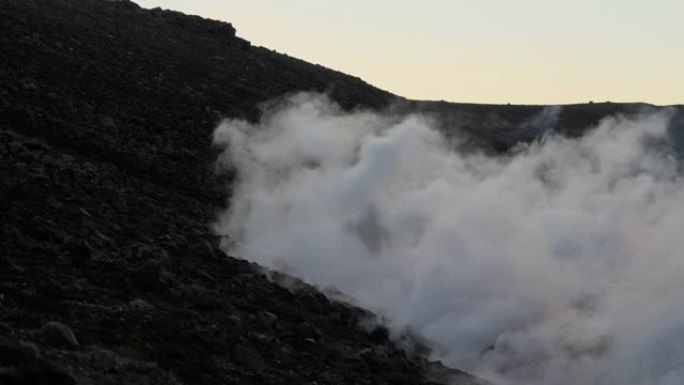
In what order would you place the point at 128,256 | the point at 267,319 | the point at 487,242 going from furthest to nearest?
1. the point at 487,242
2. the point at 128,256
3. the point at 267,319

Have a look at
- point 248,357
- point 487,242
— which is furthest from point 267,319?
point 487,242

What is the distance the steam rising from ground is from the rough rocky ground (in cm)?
234

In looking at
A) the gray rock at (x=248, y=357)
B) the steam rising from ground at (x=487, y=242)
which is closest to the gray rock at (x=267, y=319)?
the gray rock at (x=248, y=357)

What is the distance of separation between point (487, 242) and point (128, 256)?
1286cm

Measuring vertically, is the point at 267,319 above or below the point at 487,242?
below

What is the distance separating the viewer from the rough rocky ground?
518 inches

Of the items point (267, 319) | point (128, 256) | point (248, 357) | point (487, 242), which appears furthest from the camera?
point (487, 242)

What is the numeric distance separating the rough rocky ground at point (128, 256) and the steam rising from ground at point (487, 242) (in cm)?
234

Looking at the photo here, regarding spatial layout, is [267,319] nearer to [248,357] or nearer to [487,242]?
[248,357]

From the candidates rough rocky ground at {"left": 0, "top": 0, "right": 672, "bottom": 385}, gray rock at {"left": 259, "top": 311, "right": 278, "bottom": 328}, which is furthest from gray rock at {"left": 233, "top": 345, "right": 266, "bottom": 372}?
gray rock at {"left": 259, "top": 311, "right": 278, "bottom": 328}

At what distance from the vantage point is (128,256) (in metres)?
17.9

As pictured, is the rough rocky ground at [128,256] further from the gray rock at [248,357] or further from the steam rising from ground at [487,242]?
the steam rising from ground at [487,242]

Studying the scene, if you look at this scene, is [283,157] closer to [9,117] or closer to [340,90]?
[9,117]

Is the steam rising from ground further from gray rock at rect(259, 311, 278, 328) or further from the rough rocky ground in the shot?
gray rock at rect(259, 311, 278, 328)
